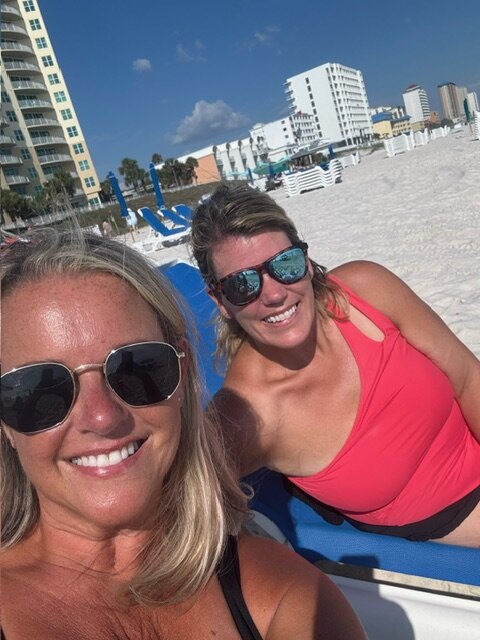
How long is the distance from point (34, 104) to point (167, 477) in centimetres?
6043

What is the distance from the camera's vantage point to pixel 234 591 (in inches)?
41.8

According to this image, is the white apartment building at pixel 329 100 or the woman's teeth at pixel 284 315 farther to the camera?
the white apartment building at pixel 329 100

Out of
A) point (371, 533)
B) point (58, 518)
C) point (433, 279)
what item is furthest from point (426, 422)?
point (433, 279)

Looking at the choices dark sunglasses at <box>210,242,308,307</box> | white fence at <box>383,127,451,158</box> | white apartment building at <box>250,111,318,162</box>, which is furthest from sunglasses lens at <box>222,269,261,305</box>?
white apartment building at <box>250,111,318,162</box>

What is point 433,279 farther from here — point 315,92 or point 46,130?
point 315,92

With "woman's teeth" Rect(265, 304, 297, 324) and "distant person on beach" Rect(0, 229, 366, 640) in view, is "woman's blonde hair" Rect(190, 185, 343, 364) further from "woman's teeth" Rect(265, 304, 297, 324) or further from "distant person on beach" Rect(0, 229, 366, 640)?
"distant person on beach" Rect(0, 229, 366, 640)

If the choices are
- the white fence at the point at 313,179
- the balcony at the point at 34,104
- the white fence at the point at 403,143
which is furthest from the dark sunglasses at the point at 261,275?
the balcony at the point at 34,104

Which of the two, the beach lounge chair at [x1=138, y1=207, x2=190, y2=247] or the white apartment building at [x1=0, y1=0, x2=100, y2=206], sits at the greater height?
the white apartment building at [x1=0, y1=0, x2=100, y2=206]

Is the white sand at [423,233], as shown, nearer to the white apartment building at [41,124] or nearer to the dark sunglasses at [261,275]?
the dark sunglasses at [261,275]

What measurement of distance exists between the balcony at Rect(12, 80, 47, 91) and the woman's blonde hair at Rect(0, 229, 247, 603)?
57322mm

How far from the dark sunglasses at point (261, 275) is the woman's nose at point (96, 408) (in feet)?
2.66

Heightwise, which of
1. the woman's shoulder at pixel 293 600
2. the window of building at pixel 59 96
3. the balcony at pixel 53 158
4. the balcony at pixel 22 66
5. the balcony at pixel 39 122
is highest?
the balcony at pixel 22 66

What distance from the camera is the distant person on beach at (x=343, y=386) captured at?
1595 millimetres

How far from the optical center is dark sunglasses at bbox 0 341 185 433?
916mm
